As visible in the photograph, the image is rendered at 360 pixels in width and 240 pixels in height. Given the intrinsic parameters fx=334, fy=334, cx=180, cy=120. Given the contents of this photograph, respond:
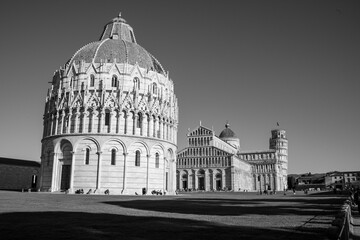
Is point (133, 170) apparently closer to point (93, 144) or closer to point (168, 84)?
point (93, 144)

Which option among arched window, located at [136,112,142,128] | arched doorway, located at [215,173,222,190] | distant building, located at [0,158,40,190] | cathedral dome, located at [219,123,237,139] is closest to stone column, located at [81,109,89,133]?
arched window, located at [136,112,142,128]

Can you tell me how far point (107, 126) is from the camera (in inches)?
1793

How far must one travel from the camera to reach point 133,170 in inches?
1799

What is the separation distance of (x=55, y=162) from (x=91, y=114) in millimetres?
8107

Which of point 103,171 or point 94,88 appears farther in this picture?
point 94,88

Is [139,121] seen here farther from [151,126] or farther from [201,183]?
[201,183]

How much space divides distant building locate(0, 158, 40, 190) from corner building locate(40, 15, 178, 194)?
27.9 m

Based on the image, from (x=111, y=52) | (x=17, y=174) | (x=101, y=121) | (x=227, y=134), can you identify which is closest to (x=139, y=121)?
(x=101, y=121)

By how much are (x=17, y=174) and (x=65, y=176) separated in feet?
114

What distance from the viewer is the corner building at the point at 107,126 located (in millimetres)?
44406

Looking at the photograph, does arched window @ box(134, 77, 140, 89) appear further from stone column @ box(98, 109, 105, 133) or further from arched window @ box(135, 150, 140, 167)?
arched window @ box(135, 150, 140, 167)

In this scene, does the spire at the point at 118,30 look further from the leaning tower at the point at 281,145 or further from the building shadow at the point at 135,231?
the leaning tower at the point at 281,145

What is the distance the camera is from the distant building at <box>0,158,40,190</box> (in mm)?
70631

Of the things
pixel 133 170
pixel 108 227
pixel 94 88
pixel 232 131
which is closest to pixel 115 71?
pixel 94 88
